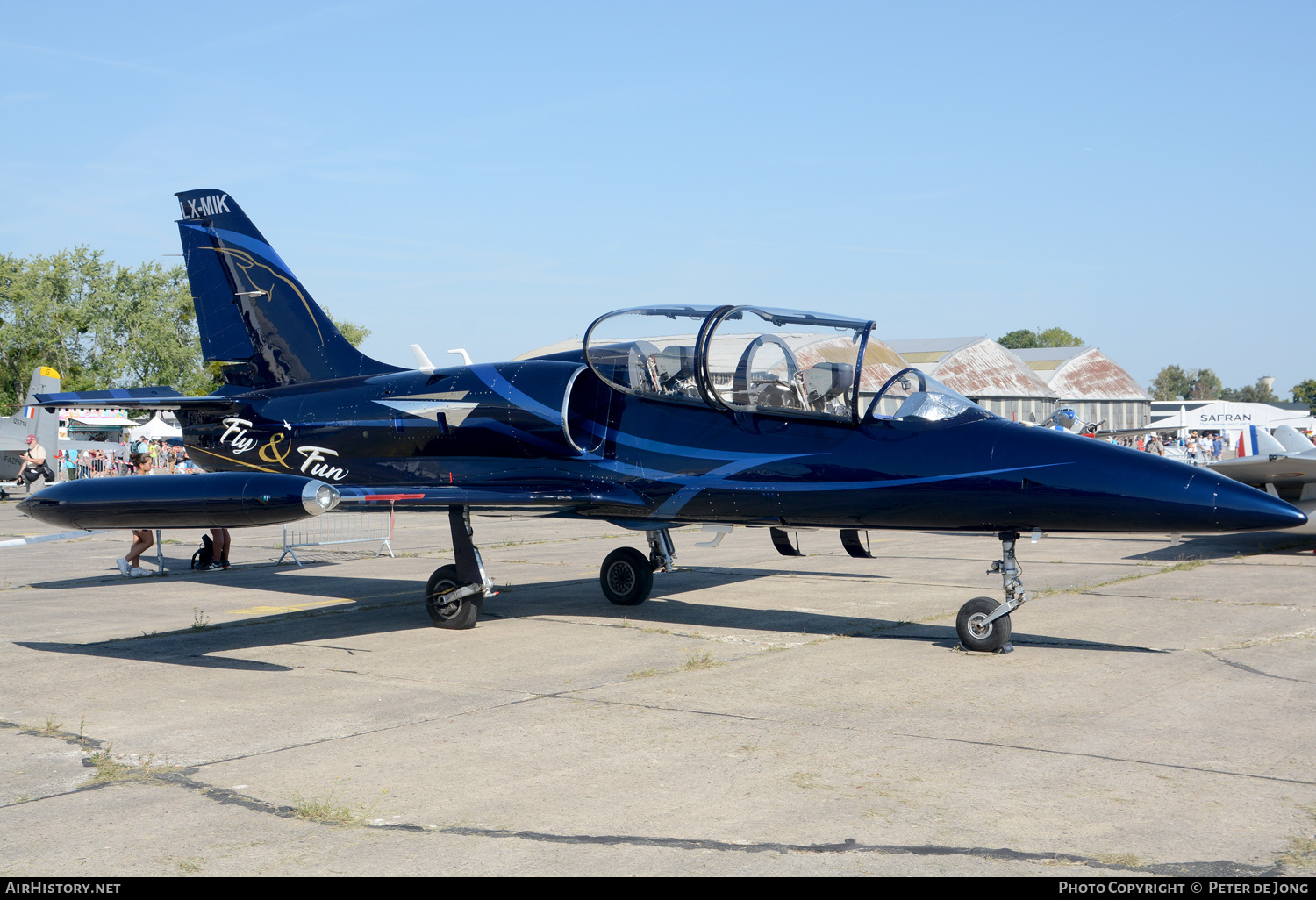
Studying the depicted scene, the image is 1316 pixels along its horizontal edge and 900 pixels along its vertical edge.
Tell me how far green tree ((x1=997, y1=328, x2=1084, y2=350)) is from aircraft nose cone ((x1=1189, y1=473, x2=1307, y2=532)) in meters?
159

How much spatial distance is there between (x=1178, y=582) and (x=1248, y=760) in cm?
782

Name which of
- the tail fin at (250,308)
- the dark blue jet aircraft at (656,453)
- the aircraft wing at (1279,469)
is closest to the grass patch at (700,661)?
the dark blue jet aircraft at (656,453)

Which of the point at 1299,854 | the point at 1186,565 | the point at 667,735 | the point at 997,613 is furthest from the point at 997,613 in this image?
the point at 1186,565

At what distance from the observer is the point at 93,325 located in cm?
6103

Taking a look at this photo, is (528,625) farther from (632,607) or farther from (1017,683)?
(1017,683)

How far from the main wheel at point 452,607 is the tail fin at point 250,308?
3456 mm

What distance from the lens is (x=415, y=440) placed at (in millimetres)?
10766

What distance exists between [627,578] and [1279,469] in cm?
1117

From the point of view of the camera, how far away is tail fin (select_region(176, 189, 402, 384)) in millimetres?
12422

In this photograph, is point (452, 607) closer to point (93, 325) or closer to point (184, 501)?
point (184, 501)

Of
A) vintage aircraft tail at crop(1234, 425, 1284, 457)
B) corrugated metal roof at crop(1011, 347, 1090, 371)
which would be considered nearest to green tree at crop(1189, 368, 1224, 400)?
corrugated metal roof at crop(1011, 347, 1090, 371)

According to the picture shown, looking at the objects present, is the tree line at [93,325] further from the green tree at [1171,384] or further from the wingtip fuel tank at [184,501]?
the green tree at [1171,384]

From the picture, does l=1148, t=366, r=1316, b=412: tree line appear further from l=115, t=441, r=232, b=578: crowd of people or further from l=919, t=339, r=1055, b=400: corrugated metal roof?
l=115, t=441, r=232, b=578: crowd of people
